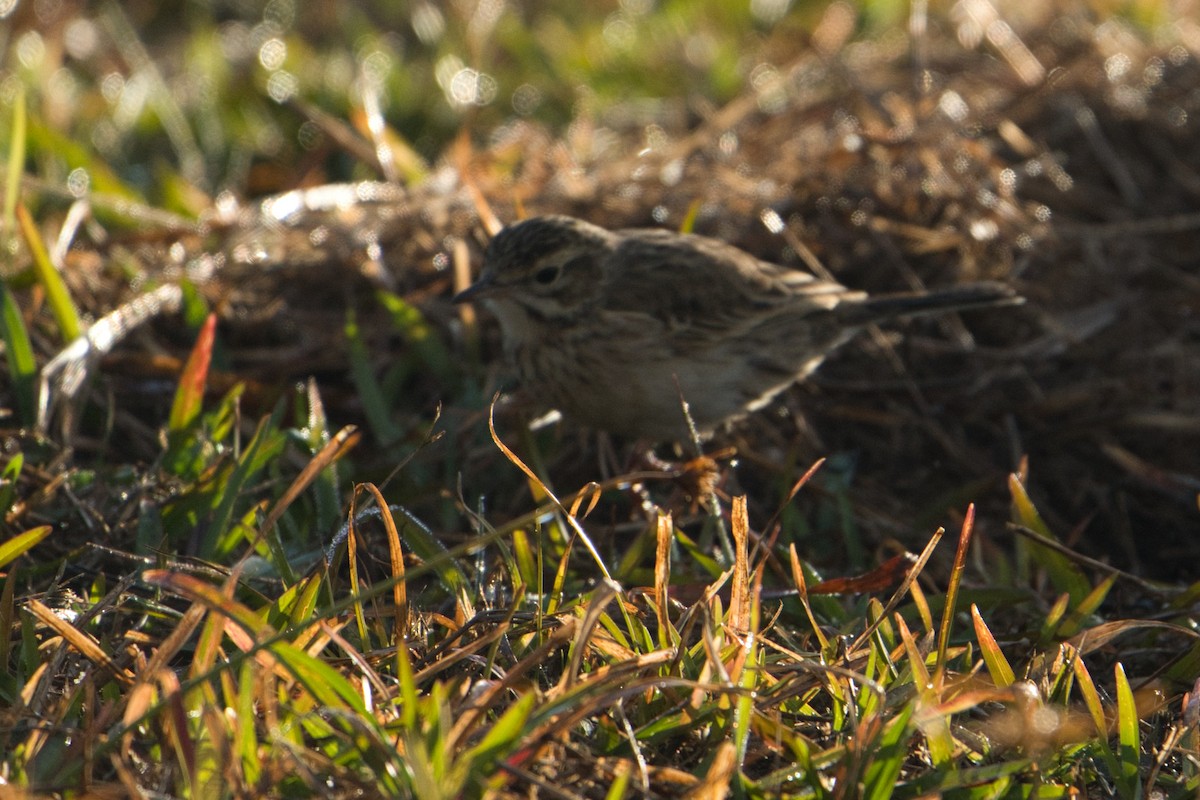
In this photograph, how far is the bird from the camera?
195 inches

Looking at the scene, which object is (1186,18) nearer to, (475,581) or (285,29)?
(285,29)

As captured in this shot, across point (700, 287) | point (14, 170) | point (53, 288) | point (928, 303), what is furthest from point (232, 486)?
point (928, 303)

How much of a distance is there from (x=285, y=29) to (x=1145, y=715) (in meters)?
7.10

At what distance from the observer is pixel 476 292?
194 inches

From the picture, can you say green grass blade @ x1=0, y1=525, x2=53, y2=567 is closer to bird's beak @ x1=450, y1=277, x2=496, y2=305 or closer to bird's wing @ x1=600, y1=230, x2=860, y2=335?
bird's beak @ x1=450, y1=277, x2=496, y2=305

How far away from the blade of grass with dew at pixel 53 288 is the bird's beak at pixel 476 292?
137cm

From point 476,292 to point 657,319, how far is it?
701 mm

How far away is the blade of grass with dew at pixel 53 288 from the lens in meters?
4.86

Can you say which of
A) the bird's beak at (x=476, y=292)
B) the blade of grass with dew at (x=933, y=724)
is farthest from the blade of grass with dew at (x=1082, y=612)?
the bird's beak at (x=476, y=292)

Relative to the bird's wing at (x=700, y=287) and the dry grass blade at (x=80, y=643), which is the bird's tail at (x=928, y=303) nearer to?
the bird's wing at (x=700, y=287)

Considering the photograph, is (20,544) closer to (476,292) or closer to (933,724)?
(476,292)

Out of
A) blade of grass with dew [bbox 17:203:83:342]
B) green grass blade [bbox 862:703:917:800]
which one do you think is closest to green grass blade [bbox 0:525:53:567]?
blade of grass with dew [bbox 17:203:83:342]

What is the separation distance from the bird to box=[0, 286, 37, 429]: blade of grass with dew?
1.49 meters

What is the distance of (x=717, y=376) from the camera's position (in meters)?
5.14
